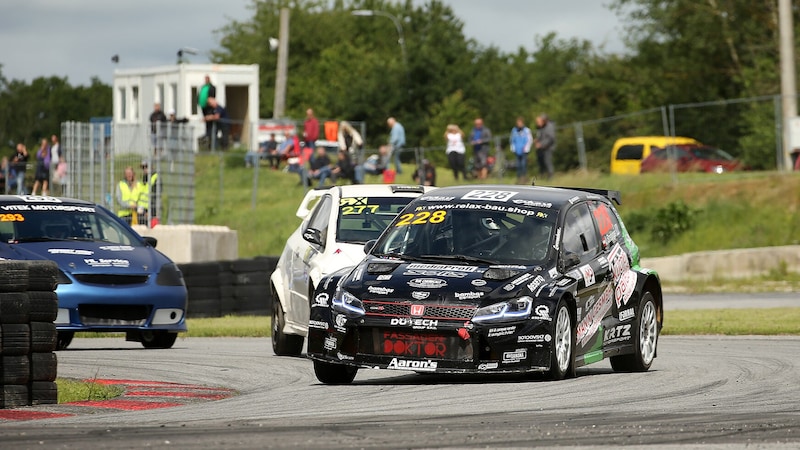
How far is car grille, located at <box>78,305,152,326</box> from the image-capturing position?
1609cm

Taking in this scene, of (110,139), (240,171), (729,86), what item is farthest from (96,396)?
(729,86)

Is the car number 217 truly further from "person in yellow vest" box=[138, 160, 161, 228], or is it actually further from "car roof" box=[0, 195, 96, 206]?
"person in yellow vest" box=[138, 160, 161, 228]

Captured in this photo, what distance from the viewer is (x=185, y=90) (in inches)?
2240

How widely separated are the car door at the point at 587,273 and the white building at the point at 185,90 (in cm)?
4163

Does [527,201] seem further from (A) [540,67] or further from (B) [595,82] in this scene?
(A) [540,67]

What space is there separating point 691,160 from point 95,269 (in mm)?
20197

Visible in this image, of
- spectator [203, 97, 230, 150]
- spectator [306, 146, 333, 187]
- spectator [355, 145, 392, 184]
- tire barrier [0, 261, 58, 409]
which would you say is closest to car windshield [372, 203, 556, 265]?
tire barrier [0, 261, 58, 409]

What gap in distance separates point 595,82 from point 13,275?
60702 mm

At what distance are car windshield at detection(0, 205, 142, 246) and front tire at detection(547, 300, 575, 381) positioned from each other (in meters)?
6.93

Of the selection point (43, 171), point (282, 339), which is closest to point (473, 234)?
point (282, 339)

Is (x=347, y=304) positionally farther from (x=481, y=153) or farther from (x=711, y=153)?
A: (x=481, y=153)

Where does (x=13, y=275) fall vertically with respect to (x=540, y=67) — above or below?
below

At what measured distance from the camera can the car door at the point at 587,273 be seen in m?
12.1

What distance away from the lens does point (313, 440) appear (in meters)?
8.09
